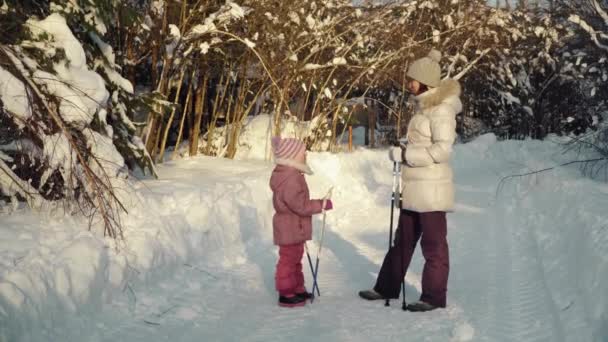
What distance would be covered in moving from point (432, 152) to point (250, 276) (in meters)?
2.23

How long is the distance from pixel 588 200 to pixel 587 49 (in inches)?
496

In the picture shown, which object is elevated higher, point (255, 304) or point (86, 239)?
point (86, 239)

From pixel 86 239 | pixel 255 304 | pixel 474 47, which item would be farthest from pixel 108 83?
pixel 474 47

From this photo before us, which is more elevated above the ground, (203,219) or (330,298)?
(203,219)

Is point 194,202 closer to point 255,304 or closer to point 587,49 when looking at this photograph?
point 255,304

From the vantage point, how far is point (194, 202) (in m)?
6.75

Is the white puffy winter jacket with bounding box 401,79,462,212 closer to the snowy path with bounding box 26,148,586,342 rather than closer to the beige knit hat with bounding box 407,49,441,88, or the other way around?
the beige knit hat with bounding box 407,49,441,88

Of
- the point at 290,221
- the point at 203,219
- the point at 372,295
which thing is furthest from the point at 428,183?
the point at 203,219

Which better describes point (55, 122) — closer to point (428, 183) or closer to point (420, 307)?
point (428, 183)

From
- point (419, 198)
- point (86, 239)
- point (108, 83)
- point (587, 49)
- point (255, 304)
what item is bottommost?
point (255, 304)

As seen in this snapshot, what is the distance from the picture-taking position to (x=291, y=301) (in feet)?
16.4

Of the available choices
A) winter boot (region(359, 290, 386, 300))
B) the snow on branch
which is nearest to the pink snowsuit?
winter boot (region(359, 290, 386, 300))

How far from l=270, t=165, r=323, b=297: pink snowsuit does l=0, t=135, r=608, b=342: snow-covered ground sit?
0.80 feet

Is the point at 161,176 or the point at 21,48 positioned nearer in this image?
the point at 21,48
